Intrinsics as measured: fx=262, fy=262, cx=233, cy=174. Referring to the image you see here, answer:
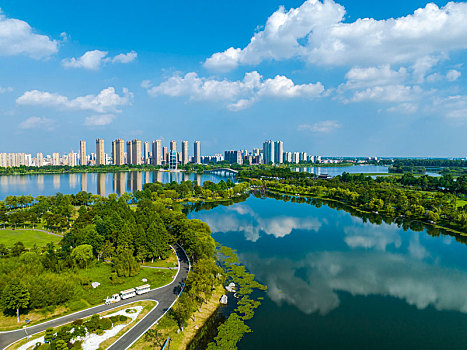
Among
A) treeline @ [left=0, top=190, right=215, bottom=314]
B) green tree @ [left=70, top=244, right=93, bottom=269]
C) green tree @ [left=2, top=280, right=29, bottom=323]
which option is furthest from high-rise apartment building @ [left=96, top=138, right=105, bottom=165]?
green tree @ [left=2, top=280, right=29, bottom=323]

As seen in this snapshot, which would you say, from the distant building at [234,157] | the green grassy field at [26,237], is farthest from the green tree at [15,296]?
the distant building at [234,157]

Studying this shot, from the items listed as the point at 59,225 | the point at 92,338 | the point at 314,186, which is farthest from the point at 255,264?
the point at 314,186

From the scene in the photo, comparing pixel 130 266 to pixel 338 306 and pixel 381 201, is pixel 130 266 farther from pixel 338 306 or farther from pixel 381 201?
pixel 381 201

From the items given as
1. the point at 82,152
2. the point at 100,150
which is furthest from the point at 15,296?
the point at 82,152

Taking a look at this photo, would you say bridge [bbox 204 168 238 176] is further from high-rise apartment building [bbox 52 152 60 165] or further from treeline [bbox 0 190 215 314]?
treeline [bbox 0 190 215 314]

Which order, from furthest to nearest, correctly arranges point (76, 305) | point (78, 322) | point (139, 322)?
point (76, 305) < point (139, 322) < point (78, 322)

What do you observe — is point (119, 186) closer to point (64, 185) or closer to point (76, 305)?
point (64, 185)
